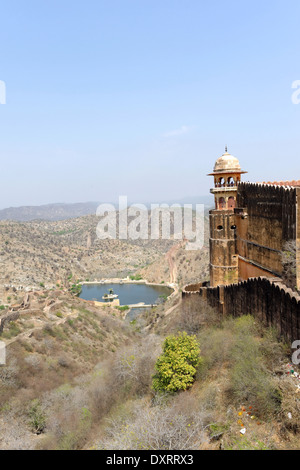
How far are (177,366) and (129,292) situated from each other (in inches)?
2209

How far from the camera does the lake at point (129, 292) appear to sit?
204 ft

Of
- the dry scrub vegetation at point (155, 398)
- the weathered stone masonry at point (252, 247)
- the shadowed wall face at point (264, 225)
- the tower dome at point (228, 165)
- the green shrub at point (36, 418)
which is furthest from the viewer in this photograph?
the tower dome at point (228, 165)


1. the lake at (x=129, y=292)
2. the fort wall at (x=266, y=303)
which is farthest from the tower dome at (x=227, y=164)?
the lake at (x=129, y=292)

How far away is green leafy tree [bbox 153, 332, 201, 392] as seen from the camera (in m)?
11.6

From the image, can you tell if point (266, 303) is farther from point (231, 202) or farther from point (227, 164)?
point (227, 164)

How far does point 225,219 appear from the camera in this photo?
1864cm

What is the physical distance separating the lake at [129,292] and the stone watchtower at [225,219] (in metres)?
41.3

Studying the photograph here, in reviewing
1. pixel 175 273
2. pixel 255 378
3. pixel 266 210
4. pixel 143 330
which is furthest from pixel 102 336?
pixel 175 273

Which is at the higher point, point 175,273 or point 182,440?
point 182,440

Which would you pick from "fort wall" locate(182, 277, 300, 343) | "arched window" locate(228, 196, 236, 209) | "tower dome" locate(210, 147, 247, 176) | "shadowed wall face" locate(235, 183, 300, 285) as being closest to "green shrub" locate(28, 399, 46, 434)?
"fort wall" locate(182, 277, 300, 343)

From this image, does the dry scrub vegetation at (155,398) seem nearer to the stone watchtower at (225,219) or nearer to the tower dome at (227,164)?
the stone watchtower at (225,219)

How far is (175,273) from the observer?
69.0 m
